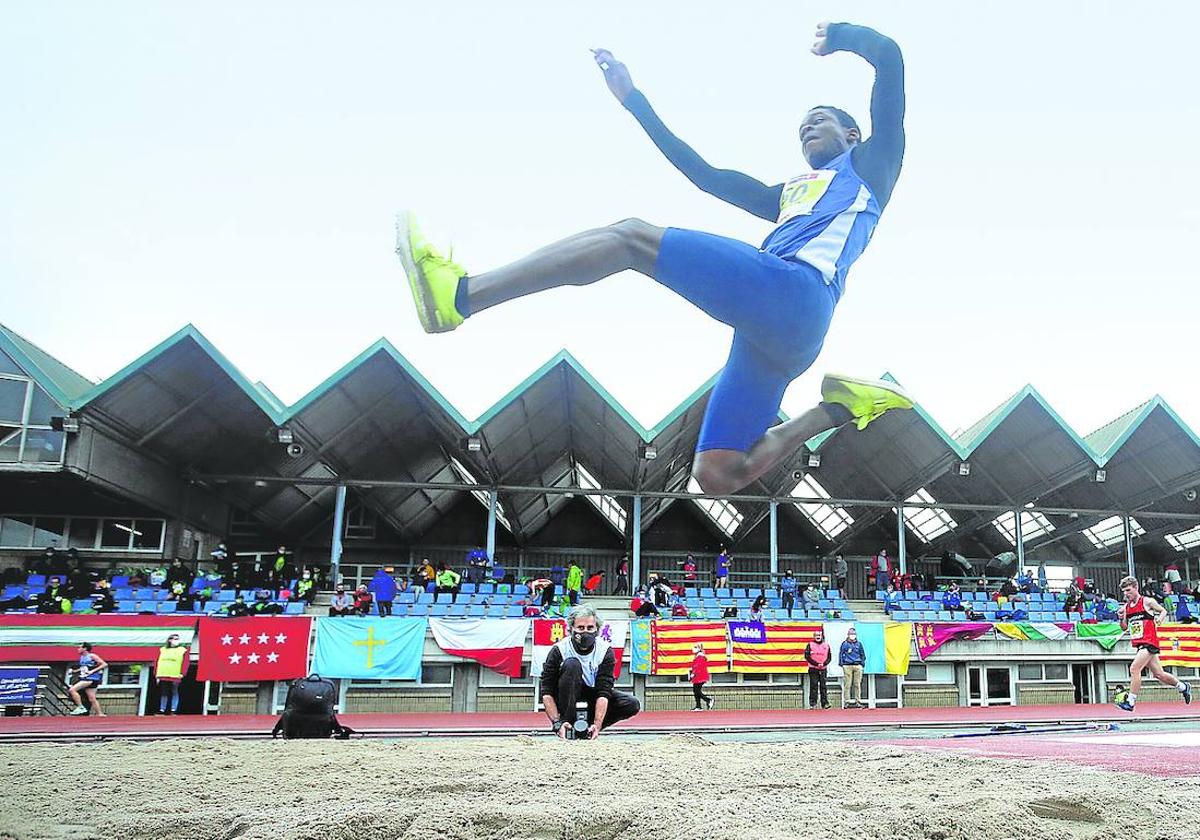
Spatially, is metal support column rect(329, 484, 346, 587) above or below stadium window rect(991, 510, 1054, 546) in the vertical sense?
below

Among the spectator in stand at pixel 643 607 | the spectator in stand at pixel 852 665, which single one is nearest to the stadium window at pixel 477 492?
the spectator in stand at pixel 643 607

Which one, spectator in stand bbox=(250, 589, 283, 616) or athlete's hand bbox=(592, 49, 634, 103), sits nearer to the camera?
athlete's hand bbox=(592, 49, 634, 103)

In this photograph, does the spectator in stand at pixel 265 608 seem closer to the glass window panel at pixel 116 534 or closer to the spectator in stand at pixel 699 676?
the spectator in stand at pixel 699 676

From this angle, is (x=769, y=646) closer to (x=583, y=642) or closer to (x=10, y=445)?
(x=583, y=642)

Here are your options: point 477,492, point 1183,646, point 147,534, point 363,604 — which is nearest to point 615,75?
point 363,604

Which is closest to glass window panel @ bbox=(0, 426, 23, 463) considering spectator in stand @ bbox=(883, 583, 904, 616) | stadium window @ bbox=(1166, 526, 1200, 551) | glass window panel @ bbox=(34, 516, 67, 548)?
glass window panel @ bbox=(34, 516, 67, 548)

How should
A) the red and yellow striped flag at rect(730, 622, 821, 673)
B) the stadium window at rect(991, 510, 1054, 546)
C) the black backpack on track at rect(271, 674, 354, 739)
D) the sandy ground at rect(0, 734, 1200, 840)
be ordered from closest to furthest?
the sandy ground at rect(0, 734, 1200, 840), the black backpack on track at rect(271, 674, 354, 739), the red and yellow striped flag at rect(730, 622, 821, 673), the stadium window at rect(991, 510, 1054, 546)

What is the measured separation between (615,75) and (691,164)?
0.56 meters

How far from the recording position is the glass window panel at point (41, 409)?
2458cm

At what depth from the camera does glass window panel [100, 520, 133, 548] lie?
30047mm

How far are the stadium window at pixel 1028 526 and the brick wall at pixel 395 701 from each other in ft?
77.1

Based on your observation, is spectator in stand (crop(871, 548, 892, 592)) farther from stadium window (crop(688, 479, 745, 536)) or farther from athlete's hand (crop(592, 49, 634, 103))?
athlete's hand (crop(592, 49, 634, 103))

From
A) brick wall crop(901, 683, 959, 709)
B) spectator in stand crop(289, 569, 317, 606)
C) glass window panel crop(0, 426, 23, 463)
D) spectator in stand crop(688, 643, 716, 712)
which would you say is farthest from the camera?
glass window panel crop(0, 426, 23, 463)

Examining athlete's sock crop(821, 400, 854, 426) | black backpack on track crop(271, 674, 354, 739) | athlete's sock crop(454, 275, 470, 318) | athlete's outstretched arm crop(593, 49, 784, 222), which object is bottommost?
black backpack on track crop(271, 674, 354, 739)
